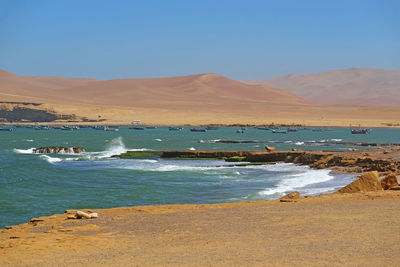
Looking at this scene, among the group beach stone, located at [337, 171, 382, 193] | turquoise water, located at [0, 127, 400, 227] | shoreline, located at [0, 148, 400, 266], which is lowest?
turquoise water, located at [0, 127, 400, 227]

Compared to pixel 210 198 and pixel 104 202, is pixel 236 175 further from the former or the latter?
pixel 104 202

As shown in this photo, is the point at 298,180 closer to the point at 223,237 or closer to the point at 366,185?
the point at 366,185

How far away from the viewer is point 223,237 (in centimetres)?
1465

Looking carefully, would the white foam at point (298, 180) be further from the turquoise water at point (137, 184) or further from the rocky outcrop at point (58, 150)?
the rocky outcrop at point (58, 150)

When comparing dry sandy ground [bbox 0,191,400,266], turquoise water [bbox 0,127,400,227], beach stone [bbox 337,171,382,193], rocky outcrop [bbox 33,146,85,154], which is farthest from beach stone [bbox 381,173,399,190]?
rocky outcrop [bbox 33,146,85,154]

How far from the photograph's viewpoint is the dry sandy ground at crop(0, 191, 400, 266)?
1237cm

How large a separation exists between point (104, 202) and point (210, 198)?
492 centimetres

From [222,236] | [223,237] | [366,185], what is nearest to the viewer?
[223,237]

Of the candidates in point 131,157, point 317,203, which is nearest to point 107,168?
point 131,157

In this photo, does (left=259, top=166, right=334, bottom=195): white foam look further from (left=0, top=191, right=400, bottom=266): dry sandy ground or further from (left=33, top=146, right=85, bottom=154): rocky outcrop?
(left=33, top=146, right=85, bottom=154): rocky outcrop

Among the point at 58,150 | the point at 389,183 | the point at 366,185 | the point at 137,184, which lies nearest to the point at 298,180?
the point at 137,184

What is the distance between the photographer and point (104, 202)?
27422 millimetres

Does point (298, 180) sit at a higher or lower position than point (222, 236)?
lower

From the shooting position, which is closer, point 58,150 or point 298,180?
point 298,180
